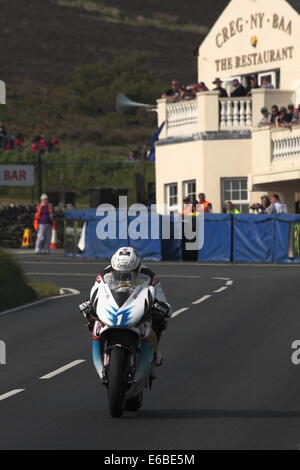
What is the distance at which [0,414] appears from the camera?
1330 cm

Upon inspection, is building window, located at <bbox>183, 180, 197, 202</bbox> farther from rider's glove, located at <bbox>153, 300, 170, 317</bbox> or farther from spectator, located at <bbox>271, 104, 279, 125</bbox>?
rider's glove, located at <bbox>153, 300, 170, 317</bbox>

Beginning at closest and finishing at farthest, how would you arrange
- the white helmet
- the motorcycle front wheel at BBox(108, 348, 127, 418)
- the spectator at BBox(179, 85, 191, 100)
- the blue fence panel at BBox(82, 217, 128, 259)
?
the motorcycle front wheel at BBox(108, 348, 127, 418) < the white helmet < the blue fence panel at BBox(82, 217, 128, 259) < the spectator at BBox(179, 85, 191, 100)

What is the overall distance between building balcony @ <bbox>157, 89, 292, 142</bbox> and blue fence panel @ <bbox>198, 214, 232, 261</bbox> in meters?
7.69

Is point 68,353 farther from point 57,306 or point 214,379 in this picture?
point 57,306

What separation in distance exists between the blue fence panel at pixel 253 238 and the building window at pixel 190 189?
989 cm

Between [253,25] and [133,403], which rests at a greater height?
[253,25]

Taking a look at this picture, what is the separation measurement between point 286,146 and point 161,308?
31.6 m

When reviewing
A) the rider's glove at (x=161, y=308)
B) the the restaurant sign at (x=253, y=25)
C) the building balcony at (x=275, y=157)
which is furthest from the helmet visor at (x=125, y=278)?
the the restaurant sign at (x=253, y=25)

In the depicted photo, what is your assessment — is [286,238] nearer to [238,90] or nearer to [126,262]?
[238,90]

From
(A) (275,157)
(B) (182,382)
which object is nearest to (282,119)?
(A) (275,157)

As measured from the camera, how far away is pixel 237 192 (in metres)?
48.3

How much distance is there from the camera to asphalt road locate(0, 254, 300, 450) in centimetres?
1184

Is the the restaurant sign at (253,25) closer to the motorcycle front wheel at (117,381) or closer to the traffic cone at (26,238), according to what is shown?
the traffic cone at (26,238)

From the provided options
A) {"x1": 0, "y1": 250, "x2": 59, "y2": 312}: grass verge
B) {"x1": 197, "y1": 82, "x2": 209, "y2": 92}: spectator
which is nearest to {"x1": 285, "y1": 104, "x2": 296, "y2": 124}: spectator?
{"x1": 197, "y1": 82, "x2": 209, "y2": 92}: spectator
